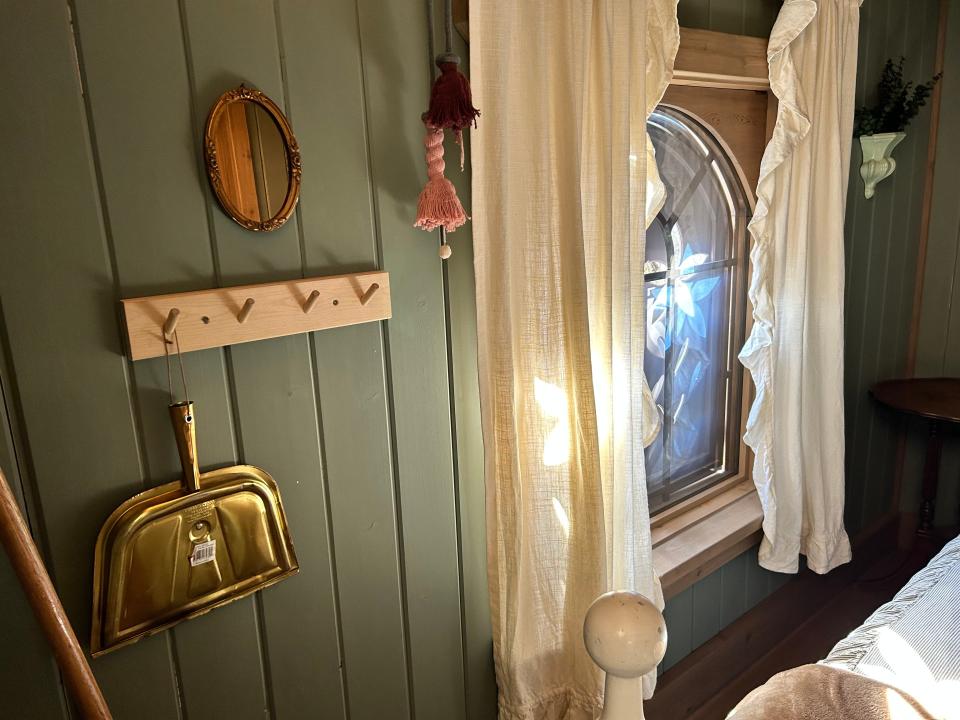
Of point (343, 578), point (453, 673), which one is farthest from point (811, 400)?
point (343, 578)

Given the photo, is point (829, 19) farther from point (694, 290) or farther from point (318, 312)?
point (318, 312)

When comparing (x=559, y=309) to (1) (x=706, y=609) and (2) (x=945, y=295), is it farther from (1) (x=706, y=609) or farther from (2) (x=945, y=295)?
(2) (x=945, y=295)

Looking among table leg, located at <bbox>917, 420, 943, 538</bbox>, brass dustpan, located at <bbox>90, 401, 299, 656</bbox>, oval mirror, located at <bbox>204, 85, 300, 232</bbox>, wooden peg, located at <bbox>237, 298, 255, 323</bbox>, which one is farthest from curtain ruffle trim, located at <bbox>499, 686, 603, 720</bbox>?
table leg, located at <bbox>917, 420, 943, 538</bbox>

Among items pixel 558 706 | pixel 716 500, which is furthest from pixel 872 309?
pixel 558 706

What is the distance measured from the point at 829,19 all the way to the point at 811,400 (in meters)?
1.09

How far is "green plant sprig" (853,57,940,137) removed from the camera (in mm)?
2203

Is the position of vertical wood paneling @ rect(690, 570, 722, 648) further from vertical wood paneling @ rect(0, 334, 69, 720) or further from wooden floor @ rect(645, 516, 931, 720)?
vertical wood paneling @ rect(0, 334, 69, 720)

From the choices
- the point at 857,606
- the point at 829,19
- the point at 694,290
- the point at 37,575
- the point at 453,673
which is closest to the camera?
the point at 37,575

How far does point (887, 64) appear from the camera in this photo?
7.39 ft

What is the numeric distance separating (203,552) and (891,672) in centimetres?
117

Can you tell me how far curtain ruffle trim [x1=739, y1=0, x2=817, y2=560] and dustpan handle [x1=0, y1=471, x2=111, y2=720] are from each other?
175 cm

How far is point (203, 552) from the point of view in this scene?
984 millimetres

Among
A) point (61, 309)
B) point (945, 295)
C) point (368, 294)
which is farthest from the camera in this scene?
point (945, 295)

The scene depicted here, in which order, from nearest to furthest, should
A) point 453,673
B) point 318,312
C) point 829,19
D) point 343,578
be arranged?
point 318,312 → point 343,578 → point 453,673 → point 829,19
